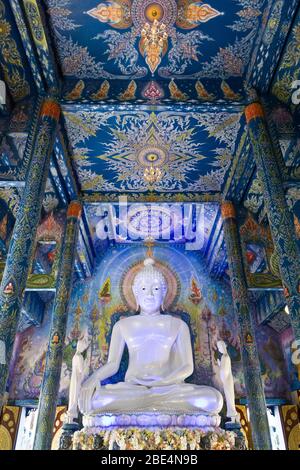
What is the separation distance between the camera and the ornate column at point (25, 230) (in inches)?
150

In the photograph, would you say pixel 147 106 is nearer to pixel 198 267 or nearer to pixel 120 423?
pixel 120 423

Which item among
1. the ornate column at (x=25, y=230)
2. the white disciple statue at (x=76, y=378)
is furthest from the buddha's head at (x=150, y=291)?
the ornate column at (x=25, y=230)

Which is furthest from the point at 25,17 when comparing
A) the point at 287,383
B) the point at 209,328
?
the point at 287,383

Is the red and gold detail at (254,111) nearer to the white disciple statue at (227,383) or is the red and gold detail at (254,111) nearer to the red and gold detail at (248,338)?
the red and gold detail at (248,338)

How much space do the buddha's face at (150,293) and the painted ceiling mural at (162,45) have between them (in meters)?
3.46

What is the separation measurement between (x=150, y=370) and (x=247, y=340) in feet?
6.03

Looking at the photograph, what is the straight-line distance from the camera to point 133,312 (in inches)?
381

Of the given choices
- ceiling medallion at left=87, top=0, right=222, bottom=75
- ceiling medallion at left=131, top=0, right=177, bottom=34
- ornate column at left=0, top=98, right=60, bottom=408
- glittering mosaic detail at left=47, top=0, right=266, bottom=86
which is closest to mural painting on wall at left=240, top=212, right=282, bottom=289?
glittering mosaic detail at left=47, top=0, right=266, bottom=86

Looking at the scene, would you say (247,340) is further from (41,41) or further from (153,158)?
(41,41)

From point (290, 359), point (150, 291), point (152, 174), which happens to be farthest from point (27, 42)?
point (290, 359)

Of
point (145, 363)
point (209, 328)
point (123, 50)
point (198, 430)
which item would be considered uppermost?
point (123, 50)

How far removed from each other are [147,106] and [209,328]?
20.2 ft

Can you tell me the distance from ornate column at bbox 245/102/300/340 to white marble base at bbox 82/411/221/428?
185 cm

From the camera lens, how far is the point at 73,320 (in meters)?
9.70
